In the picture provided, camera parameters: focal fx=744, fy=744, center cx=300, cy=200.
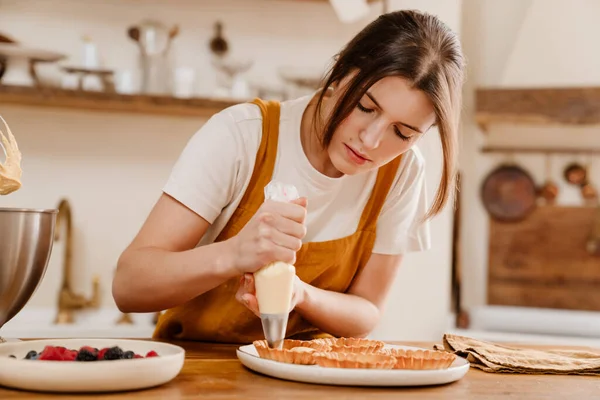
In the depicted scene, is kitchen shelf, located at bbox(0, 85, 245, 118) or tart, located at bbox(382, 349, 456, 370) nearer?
tart, located at bbox(382, 349, 456, 370)

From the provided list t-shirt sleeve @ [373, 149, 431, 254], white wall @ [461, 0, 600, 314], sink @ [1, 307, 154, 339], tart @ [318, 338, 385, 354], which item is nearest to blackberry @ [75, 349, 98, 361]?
tart @ [318, 338, 385, 354]

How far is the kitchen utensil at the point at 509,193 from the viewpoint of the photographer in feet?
12.6

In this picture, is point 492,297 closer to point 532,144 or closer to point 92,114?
point 532,144

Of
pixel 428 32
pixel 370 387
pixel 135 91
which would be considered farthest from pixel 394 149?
pixel 135 91

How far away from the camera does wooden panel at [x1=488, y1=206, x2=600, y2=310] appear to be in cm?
377

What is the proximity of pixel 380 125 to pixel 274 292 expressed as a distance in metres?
0.38

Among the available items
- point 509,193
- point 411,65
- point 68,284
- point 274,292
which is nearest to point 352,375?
point 274,292

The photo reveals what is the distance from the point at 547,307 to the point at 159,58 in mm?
2279

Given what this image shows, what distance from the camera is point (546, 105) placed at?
3.41 meters

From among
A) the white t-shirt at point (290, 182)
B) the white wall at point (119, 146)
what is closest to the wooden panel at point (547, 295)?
the white wall at point (119, 146)

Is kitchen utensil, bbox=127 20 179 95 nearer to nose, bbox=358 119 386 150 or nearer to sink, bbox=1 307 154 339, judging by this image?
sink, bbox=1 307 154 339

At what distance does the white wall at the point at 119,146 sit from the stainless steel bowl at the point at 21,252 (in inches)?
78.6

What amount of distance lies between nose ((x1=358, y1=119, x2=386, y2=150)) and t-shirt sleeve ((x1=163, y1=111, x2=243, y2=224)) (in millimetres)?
254

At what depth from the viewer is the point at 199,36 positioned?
3.21 meters
